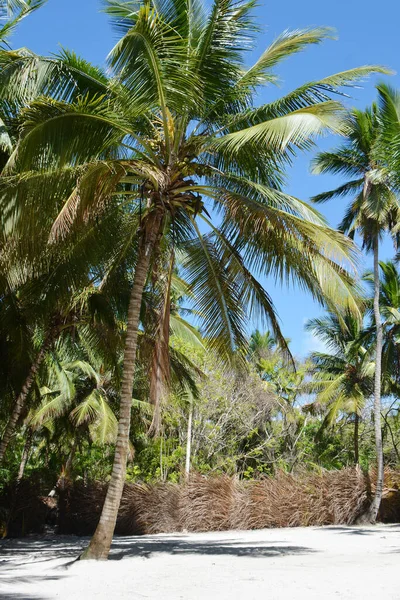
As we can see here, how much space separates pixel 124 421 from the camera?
31.9 ft

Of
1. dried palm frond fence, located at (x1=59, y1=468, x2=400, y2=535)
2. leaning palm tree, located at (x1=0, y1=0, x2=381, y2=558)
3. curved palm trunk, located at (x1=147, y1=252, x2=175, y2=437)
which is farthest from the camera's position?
dried palm frond fence, located at (x1=59, y1=468, x2=400, y2=535)

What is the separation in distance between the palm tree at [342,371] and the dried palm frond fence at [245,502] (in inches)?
284

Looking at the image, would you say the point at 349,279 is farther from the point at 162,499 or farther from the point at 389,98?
the point at 162,499

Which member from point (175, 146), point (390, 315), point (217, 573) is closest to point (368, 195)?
point (390, 315)

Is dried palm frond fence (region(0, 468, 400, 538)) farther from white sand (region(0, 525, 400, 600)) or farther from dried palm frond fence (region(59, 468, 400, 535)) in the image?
white sand (region(0, 525, 400, 600))

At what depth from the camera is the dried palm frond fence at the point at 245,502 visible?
60.8 ft

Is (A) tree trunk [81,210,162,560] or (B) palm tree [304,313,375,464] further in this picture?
(B) palm tree [304,313,375,464]

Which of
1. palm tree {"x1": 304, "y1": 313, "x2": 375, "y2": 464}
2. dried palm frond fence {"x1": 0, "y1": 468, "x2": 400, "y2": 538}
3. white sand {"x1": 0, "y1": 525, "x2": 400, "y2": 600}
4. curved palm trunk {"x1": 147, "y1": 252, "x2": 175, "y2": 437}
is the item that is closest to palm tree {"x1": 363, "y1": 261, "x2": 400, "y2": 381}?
palm tree {"x1": 304, "y1": 313, "x2": 375, "y2": 464}

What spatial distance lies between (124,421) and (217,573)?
8.48ft

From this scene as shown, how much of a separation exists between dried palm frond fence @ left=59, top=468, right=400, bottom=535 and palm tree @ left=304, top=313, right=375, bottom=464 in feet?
23.7

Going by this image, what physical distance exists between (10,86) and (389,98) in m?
7.95

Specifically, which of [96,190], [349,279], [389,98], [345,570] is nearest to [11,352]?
[96,190]

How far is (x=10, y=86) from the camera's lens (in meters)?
9.70

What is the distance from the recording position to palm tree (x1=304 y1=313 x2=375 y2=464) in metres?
26.8
